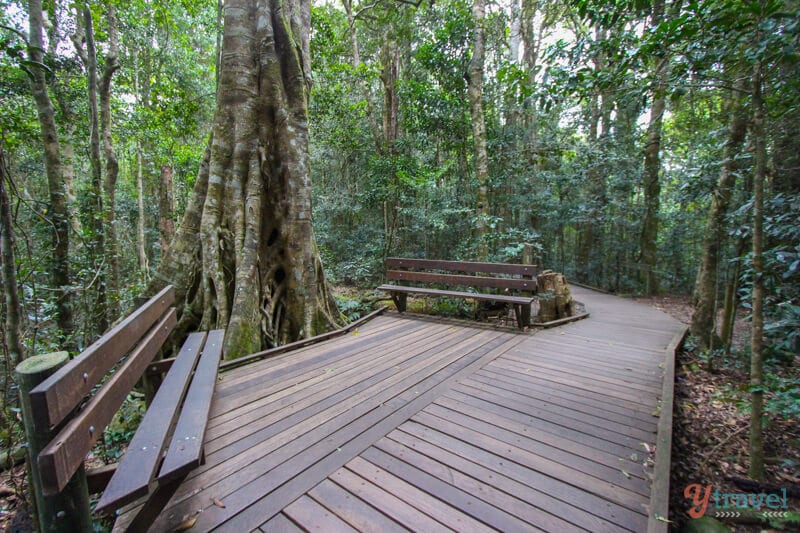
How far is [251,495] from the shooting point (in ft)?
6.20

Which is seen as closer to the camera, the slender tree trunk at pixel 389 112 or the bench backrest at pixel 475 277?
the bench backrest at pixel 475 277

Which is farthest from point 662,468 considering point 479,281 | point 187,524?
point 479,281

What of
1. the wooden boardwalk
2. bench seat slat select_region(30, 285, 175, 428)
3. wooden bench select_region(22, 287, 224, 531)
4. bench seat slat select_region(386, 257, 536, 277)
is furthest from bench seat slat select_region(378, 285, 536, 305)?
bench seat slat select_region(30, 285, 175, 428)

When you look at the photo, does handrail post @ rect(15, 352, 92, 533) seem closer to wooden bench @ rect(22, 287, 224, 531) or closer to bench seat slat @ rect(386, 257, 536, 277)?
wooden bench @ rect(22, 287, 224, 531)

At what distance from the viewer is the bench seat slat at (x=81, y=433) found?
1077 mm

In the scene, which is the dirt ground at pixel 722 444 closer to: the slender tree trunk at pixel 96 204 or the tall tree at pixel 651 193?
the tall tree at pixel 651 193

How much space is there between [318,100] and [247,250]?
20.1ft

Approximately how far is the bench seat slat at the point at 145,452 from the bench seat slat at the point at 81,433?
0.50ft

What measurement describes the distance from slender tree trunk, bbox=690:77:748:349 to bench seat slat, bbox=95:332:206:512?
619 cm

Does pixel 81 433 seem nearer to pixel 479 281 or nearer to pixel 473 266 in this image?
pixel 479 281

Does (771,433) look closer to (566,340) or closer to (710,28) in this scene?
(566,340)

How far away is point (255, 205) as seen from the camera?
453cm

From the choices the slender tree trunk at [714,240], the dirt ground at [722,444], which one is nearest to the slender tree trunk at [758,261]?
the dirt ground at [722,444]

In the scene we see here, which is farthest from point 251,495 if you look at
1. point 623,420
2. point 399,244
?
point 399,244
